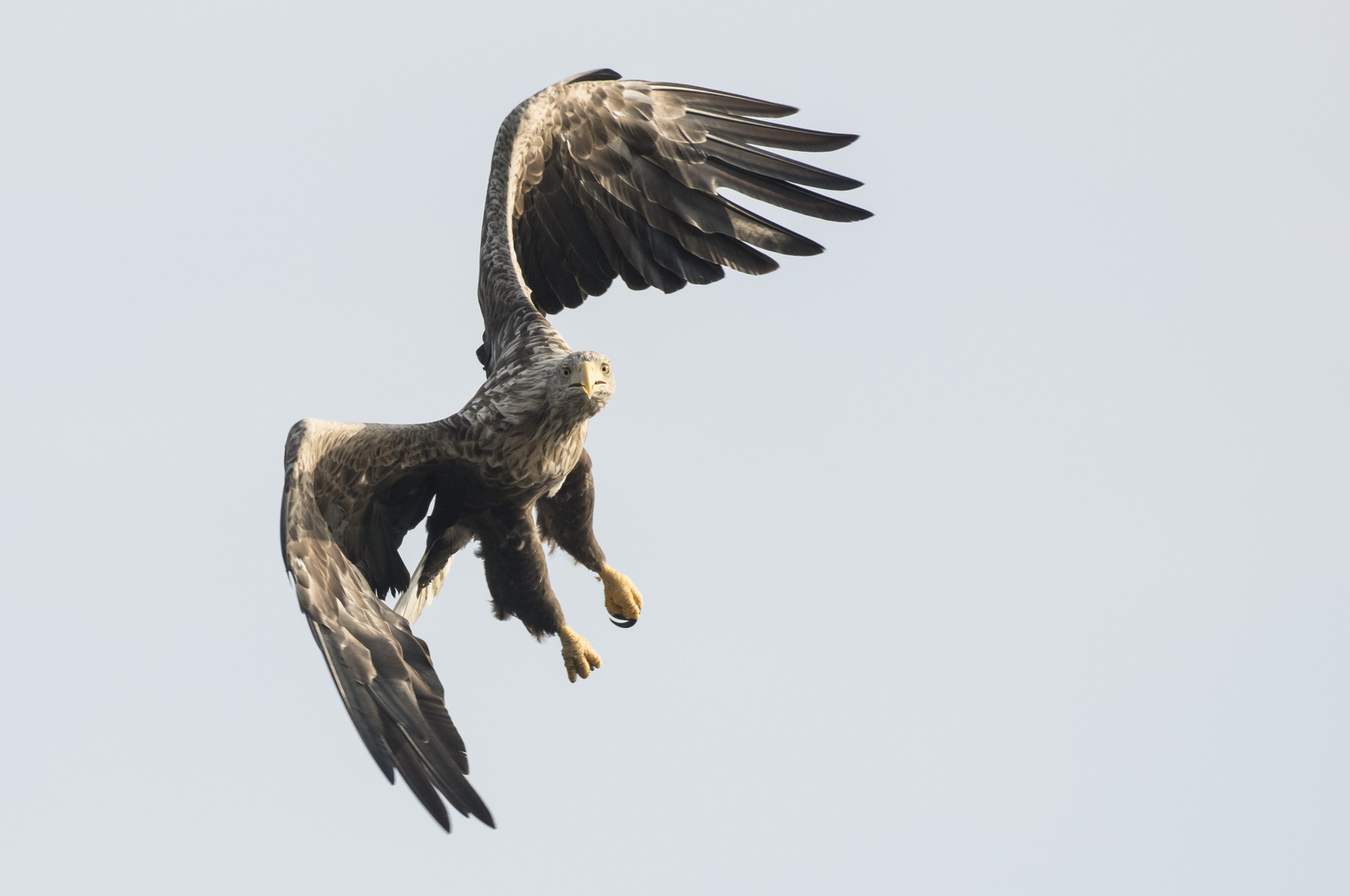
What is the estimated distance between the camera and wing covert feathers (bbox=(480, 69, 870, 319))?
10.8 m

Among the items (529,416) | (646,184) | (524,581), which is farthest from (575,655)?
(646,184)

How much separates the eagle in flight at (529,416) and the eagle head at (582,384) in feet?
0.04

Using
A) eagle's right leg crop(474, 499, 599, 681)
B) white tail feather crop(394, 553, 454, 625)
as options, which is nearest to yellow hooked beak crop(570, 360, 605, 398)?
eagle's right leg crop(474, 499, 599, 681)

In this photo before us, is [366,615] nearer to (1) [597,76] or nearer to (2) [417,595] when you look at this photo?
(2) [417,595]

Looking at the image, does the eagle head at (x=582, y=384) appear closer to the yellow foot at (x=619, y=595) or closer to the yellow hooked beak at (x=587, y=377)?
the yellow hooked beak at (x=587, y=377)

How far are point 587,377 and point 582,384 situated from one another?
51 millimetres

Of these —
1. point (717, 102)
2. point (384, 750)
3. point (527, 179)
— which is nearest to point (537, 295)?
point (527, 179)

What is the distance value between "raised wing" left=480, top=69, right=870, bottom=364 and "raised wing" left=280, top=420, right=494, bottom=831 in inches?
64.8

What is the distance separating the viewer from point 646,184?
11.1m

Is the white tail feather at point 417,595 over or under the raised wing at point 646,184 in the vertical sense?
under

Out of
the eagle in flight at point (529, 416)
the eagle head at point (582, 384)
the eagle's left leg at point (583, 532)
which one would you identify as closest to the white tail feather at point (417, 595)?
the eagle in flight at point (529, 416)

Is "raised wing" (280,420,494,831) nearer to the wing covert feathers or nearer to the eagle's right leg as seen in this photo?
the eagle's right leg

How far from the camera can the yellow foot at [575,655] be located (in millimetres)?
10047

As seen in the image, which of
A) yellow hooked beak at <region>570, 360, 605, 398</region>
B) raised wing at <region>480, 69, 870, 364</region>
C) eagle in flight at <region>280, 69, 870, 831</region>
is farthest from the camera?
raised wing at <region>480, 69, 870, 364</region>
